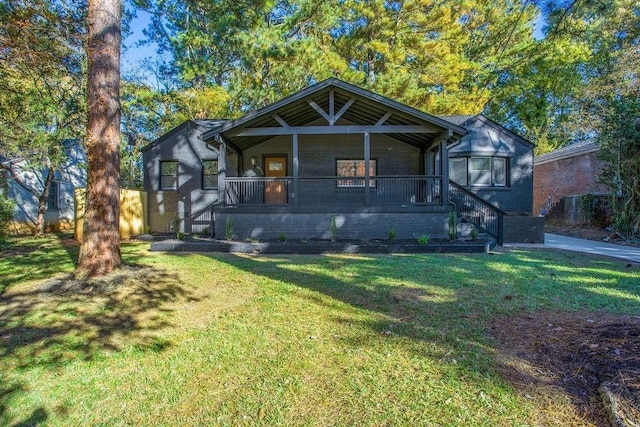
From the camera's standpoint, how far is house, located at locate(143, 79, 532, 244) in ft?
35.5

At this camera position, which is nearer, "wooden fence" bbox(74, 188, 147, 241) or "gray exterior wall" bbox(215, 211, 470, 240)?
"gray exterior wall" bbox(215, 211, 470, 240)

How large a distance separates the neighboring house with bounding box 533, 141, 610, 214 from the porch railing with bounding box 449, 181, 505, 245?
836 cm

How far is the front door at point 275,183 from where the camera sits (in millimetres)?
13938

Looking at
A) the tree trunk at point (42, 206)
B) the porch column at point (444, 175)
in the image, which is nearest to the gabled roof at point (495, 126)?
the porch column at point (444, 175)

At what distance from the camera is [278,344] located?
3.42 metres

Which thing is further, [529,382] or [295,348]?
[295,348]

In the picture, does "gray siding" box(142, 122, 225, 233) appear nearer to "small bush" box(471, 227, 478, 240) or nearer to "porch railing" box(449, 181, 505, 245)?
"porch railing" box(449, 181, 505, 245)

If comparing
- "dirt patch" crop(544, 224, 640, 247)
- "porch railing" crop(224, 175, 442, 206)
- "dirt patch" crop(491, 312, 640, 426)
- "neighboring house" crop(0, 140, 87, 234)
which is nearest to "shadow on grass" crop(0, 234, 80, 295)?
"neighboring house" crop(0, 140, 87, 234)

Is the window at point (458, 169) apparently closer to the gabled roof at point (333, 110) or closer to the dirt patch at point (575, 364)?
the gabled roof at point (333, 110)

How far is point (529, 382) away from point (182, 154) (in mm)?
14746

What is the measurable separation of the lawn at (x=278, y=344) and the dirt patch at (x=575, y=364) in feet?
0.20

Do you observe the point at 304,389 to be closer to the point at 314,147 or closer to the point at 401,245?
the point at 401,245

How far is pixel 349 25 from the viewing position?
22.9 m

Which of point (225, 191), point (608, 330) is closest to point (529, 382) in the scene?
point (608, 330)
